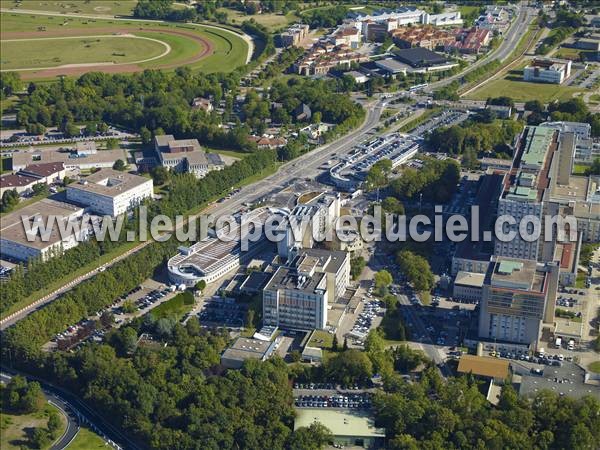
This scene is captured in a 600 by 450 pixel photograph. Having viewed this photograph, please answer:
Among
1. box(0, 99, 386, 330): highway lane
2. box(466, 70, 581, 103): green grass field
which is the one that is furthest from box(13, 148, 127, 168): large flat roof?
box(466, 70, 581, 103): green grass field

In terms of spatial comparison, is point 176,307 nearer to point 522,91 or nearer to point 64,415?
point 64,415

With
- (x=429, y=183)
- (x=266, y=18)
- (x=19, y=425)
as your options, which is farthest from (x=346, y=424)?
(x=266, y=18)

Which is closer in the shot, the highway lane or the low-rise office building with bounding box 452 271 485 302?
the low-rise office building with bounding box 452 271 485 302

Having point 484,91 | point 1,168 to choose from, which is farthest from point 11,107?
point 484,91

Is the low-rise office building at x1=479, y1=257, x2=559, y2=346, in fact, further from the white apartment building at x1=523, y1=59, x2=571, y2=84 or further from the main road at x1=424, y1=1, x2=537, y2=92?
the white apartment building at x1=523, y1=59, x2=571, y2=84

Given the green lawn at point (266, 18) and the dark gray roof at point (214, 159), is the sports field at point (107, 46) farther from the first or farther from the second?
the dark gray roof at point (214, 159)

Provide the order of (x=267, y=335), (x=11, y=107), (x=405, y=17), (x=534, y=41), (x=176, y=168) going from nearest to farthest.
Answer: (x=267, y=335) < (x=176, y=168) < (x=11, y=107) < (x=534, y=41) < (x=405, y=17)

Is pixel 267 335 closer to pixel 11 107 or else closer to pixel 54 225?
pixel 54 225
